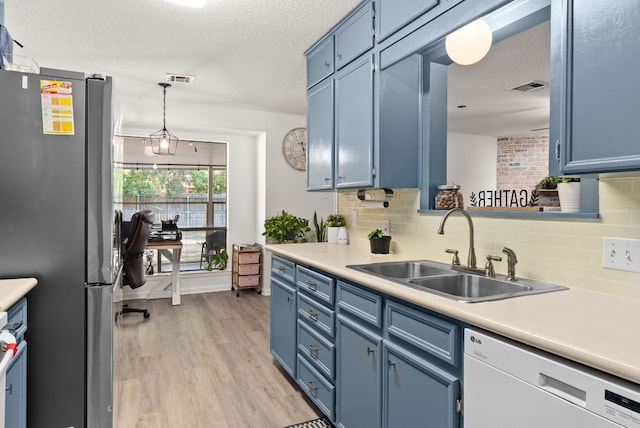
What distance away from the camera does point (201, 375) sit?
288 centimetres

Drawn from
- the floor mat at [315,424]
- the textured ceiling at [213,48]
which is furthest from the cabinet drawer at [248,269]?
the floor mat at [315,424]

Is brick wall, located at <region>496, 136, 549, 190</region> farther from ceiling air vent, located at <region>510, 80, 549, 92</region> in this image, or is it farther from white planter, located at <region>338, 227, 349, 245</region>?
white planter, located at <region>338, 227, 349, 245</region>

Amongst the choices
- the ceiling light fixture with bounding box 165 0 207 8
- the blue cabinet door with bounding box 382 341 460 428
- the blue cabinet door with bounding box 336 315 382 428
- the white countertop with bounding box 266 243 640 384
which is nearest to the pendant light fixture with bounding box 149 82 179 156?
the ceiling light fixture with bounding box 165 0 207 8

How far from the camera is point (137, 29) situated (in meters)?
2.83

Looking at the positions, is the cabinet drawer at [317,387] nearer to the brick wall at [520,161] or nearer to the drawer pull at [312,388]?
the drawer pull at [312,388]

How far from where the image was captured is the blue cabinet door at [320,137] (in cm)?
293

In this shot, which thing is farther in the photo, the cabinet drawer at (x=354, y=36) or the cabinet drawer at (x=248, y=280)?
the cabinet drawer at (x=248, y=280)

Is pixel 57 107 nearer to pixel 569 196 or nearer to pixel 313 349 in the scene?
pixel 313 349

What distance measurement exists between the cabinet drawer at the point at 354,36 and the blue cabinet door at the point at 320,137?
0.23 meters

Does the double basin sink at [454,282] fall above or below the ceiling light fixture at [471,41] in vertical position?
below

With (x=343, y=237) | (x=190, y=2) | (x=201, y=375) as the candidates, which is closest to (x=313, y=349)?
(x=201, y=375)

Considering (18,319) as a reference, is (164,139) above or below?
above

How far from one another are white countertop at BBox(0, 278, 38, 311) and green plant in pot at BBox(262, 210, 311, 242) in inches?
124

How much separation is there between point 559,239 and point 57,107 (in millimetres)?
2209
